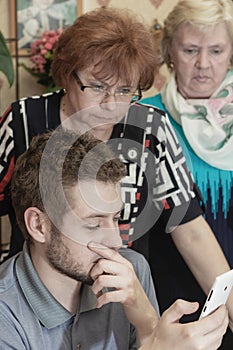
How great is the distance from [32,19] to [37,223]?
1.88 metres

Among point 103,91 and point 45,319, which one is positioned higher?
point 103,91

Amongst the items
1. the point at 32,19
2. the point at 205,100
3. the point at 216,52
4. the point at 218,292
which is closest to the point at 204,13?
the point at 216,52

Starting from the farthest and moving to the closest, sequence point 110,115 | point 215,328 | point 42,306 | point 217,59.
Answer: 1. point 217,59
2. point 110,115
3. point 42,306
4. point 215,328

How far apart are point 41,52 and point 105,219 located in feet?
5.65

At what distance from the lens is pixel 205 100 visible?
224 cm

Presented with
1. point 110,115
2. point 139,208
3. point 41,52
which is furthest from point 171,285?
point 41,52

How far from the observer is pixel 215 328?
1.33 metres

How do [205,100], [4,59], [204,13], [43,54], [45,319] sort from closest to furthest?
[45,319] → [204,13] → [205,100] → [4,59] → [43,54]

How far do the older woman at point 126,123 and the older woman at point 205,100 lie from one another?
0.17m

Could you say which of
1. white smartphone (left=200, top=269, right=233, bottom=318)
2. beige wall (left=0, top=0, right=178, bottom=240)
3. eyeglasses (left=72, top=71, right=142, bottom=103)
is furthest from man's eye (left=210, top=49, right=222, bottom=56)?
white smartphone (left=200, top=269, right=233, bottom=318)

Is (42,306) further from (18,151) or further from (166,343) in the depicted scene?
(18,151)

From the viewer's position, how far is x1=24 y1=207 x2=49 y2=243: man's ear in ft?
4.95

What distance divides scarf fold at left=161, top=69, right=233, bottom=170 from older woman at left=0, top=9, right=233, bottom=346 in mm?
202

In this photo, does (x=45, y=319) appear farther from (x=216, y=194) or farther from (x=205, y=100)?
(x=205, y=100)
